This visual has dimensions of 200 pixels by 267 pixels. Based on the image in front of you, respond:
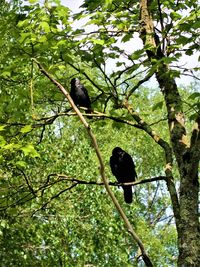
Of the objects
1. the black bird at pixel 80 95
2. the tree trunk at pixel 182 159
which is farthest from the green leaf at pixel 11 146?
the black bird at pixel 80 95

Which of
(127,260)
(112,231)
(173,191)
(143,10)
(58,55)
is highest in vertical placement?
(143,10)

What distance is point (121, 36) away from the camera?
21.8ft

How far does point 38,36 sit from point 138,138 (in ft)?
81.5

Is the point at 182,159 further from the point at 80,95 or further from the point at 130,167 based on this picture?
the point at 80,95

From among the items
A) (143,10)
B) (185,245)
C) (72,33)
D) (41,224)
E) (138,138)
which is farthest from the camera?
(138,138)

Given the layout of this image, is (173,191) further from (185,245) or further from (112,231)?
(112,231)

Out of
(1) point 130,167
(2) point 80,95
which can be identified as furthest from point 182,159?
(2) point 80,95

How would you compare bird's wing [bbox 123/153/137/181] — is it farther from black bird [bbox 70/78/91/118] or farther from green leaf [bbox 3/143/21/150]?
green leaf [bbox 3/143/21/150]

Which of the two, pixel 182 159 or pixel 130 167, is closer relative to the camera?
pixel 182 159

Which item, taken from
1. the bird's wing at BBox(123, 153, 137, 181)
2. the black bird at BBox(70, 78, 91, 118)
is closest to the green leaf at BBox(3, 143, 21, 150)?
the black bird at BBox(70, 78, 91, 118)

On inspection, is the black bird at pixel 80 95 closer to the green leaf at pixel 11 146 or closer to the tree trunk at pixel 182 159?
the tree trunk at pixel 182 159

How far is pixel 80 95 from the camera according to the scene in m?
7.38

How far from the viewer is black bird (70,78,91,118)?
23.7ft

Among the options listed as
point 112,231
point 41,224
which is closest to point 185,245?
point 41,224
